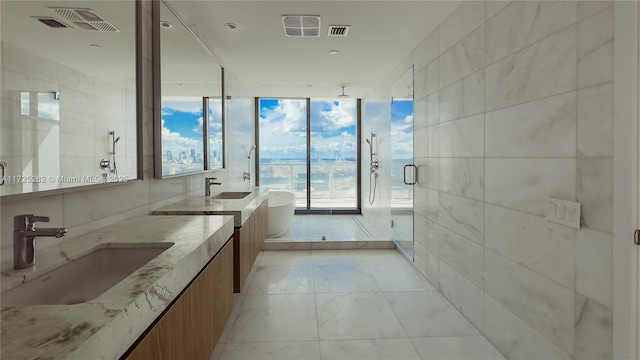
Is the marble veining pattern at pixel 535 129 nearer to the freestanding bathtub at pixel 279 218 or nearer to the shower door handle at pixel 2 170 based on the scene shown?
the shower door handle at pixel 2 170

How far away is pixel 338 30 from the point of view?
110 inches

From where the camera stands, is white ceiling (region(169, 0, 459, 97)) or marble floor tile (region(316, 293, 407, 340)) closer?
marble floor tile (region(316, 293, 407, 340))

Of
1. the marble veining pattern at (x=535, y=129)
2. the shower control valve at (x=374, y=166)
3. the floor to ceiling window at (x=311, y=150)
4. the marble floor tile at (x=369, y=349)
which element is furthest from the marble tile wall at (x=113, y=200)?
the floor to ceiling window at (x=311, y=150)

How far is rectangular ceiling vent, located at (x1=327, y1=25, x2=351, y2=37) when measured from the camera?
2721 millimetres

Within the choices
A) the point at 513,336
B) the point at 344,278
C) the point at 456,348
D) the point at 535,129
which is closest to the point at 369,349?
the point at 456,348

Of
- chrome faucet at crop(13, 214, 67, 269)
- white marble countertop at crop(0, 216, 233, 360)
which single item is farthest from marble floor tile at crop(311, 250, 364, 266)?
chrome faucet at crop(13, 214, 67, 269)

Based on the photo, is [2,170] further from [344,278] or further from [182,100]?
[344,278]

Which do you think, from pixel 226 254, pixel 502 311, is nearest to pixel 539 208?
pixel 502 311

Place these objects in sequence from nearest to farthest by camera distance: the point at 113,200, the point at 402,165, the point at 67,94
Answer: the point at 67,94 → the point at 113,200 → the point at 402,165

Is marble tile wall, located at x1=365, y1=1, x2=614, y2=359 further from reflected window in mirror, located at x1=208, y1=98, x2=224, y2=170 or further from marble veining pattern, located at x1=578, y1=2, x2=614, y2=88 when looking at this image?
reflected window in mirror, located at x1=208, y1=98, x2=224, y2=170

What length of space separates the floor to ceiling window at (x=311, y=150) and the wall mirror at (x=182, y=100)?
3.11 meters

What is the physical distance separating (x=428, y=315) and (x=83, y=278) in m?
2.12

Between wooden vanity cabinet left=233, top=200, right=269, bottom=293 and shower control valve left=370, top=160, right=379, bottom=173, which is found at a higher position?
shower control valve left=370, top=160, right=379, bottom=173

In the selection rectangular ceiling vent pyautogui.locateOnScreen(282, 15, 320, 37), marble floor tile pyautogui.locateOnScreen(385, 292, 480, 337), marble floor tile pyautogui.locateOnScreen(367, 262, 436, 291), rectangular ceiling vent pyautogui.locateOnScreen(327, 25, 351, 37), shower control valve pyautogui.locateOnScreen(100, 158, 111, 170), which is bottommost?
marble floor tile pyautogui.locateOnScreen(385, 292, 480, 337)
